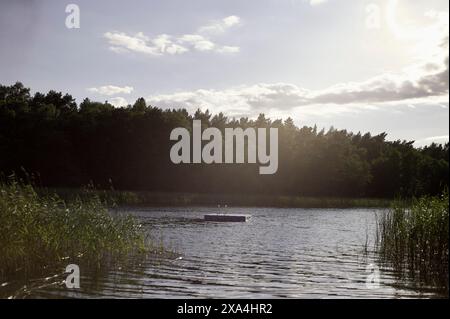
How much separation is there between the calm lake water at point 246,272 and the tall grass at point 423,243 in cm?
86

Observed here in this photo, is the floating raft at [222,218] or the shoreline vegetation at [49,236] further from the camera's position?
the floating raft at [222,218]

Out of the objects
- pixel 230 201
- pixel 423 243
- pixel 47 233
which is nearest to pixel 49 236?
pixel 47 233

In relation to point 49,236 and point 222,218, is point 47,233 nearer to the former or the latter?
point 49,236

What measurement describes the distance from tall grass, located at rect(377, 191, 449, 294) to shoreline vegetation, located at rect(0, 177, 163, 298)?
9270 mm

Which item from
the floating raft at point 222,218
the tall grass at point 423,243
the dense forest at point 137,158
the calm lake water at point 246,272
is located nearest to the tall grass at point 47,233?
the calm lake water at point 246,272

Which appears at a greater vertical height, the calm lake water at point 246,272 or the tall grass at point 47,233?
the tall grass at point 47,233

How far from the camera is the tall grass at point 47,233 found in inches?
596

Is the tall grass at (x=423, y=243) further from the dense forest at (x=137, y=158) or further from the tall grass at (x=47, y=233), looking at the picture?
the dense forest at (x=137, y=158)

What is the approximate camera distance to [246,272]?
18.5 metres

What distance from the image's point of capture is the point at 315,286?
16.2 metres

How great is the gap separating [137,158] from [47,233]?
67581 millimetres

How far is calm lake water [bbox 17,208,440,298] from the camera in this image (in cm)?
1490
